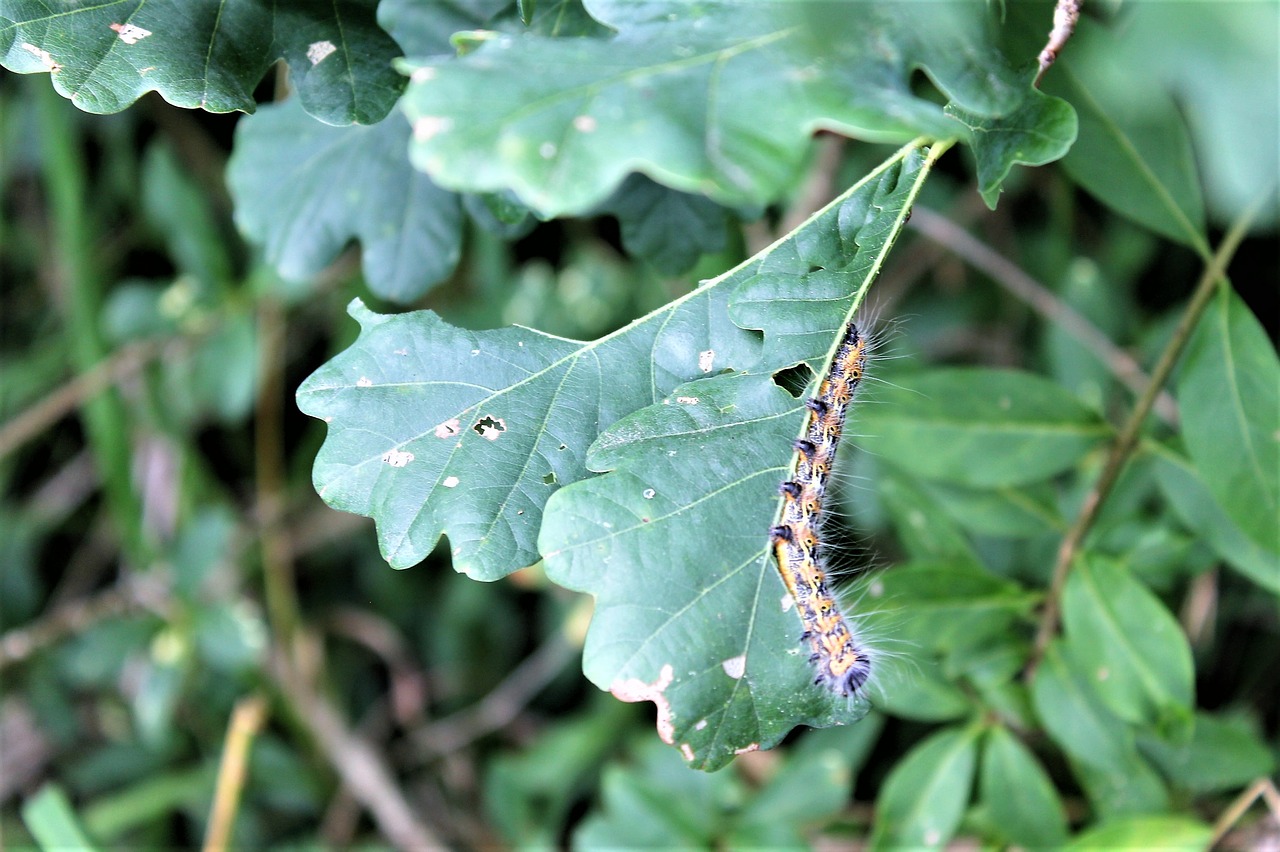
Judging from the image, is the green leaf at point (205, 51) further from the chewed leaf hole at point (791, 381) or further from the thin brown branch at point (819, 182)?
the thin brown branch at point (819, 182)

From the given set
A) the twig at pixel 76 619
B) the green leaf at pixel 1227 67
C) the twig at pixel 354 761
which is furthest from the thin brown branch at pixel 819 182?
the twig at pixel 76 619

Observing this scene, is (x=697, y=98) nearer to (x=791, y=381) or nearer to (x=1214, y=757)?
(x=791, y=381)

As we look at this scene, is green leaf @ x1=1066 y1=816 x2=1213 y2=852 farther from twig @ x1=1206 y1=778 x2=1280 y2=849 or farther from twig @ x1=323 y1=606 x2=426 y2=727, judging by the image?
twig @ x1=323 y1=606 x2=426 y2=727

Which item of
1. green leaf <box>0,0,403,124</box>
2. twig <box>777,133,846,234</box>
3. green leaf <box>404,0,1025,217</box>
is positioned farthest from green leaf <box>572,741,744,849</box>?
green leaf <box>404,0,1025,217</box>

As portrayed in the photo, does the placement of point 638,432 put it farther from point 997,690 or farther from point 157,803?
point 157,803

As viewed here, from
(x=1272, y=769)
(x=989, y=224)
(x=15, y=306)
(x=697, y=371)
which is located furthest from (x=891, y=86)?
(x=15, y=306)

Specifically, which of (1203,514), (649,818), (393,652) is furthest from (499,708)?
(1203,514)
